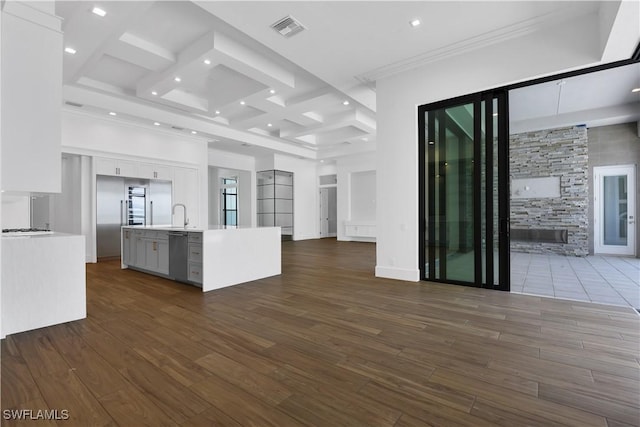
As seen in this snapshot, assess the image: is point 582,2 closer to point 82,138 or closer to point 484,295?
point 484,295

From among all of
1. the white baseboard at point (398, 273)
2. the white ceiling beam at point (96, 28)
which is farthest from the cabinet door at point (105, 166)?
the white baseboard at point (398, 273)

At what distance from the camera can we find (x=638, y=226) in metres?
7.07

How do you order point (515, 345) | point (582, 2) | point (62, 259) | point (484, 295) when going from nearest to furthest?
point (515, 345) → point (62, 259) → point (582, 2) → point (484, 295)

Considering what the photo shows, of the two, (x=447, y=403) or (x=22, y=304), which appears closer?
(x=447, y=403)

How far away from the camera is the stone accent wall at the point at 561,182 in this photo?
7.45 metres

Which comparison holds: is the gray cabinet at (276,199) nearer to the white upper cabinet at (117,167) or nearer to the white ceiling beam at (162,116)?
the white ceiling beam at (162,116)

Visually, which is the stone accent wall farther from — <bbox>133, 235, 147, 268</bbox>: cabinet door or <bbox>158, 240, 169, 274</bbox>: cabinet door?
<bbox>133, 235, 147, 268</bbox>: cabinet door

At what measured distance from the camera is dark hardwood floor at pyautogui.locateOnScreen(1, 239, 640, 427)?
165cm

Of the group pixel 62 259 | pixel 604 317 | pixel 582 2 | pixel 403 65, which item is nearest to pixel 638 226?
pixel 604 317

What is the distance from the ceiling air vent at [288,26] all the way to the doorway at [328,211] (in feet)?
30.9

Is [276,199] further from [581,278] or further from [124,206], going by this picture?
[581,278]

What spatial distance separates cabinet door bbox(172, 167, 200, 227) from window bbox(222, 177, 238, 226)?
3.72 m

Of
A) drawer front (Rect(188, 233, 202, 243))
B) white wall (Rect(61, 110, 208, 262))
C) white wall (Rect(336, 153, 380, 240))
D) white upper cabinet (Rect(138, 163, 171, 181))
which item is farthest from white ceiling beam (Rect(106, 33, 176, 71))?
white wall (Rect(336, 153, 380, 240))

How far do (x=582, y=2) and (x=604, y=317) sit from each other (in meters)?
3.38
